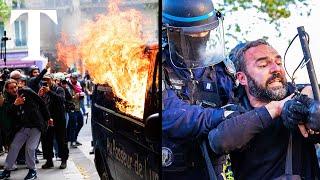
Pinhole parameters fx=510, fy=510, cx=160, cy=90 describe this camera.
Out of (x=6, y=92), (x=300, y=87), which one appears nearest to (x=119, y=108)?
(x=300, y=87)

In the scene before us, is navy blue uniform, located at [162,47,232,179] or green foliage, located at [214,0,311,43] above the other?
green foliage, located at [214,0,311,43]

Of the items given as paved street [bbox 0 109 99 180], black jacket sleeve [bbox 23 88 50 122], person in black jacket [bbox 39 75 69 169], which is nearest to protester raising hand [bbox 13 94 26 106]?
black jacket sleeve [bbox 23 88 50 122]

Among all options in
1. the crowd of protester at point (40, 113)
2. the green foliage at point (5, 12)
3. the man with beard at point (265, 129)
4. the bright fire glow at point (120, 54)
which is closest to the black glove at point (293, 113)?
the man with beard at point (265, 129)

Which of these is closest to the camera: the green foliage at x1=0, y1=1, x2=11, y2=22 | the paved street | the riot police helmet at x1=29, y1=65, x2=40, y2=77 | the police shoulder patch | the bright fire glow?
the police shoulder patch

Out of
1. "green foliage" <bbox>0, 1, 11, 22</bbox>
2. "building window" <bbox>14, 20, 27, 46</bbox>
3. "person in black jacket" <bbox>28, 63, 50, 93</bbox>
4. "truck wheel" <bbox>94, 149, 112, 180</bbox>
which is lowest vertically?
"truck wheel" <bbox>94, 149, 112, 180</bbox>

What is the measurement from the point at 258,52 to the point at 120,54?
77 centimetres

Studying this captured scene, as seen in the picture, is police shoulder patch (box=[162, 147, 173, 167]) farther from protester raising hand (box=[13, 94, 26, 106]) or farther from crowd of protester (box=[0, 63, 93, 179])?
protester raising hand (box=[13, 94, 26, 106])

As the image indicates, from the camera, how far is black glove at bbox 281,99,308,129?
154cm

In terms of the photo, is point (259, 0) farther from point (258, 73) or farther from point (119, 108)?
point (119, 108)

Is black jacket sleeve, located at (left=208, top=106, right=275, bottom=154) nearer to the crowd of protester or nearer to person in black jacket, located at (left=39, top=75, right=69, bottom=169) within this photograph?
the crowd of protester

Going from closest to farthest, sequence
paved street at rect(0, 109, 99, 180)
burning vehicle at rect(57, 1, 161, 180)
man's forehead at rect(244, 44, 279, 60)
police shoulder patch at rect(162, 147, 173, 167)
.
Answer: man's forehead at rect(244, 44, 279, 60) → police shoulder patch at rect(162, 147, 173, 167) → burning vehicle at rect(57, 1, 161, 180) → paved street at rect(0, 109, 99, 180)

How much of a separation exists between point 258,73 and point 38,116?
165 centimetres

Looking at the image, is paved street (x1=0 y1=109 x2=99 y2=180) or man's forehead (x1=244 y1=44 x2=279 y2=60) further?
paved street (x1=0 y1=109 x2=99 y2=180)

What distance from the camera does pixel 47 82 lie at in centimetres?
266
